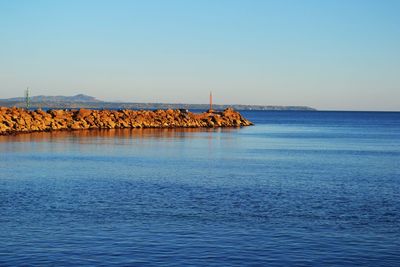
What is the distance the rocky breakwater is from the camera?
234ft

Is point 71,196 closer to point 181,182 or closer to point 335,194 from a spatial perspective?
point 181,182

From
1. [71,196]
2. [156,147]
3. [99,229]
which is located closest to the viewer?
[99,229]

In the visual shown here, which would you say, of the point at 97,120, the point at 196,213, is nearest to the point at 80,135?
the point at 97,120

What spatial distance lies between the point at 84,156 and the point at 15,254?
1067 inches

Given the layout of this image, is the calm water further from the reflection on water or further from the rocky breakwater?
the rocky breakwater

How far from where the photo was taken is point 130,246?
1652 centimetres

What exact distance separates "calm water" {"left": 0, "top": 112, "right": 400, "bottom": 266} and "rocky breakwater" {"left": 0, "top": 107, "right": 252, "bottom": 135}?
32.8m

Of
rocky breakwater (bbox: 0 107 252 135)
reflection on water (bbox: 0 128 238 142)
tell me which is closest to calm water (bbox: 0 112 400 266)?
reflection on water (bbox: 0 128 238 142)

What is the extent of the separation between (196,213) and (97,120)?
65.9 metres

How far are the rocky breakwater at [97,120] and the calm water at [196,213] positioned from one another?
108 feet

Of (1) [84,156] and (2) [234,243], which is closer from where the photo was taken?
(2) [234,243]

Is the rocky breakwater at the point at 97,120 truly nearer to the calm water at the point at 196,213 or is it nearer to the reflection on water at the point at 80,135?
the reflection on water at the point at 80,135

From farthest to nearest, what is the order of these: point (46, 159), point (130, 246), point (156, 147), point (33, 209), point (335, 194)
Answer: point (156, 147)
point (46, 159)
point (335, 194)
point (33, 209)
point (130, 246)

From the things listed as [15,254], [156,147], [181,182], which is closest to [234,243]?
[15,254]
